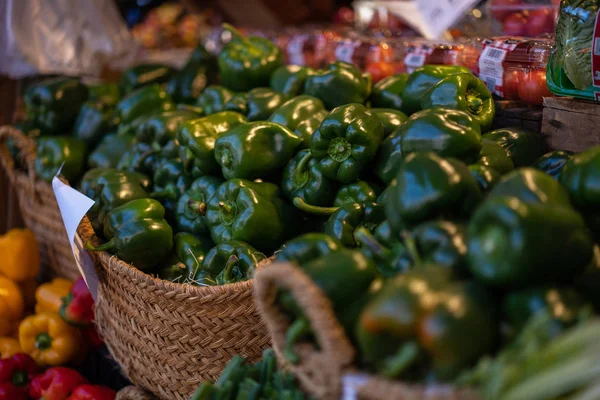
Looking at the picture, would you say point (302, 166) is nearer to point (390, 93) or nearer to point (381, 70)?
point (390, 93)

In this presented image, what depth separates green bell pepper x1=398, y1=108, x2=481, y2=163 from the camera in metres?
1.51

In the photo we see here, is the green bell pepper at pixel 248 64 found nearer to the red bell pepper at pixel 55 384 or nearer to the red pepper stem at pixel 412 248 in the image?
the red bell pepper at pixel 55 384

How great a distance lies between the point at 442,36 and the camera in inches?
131

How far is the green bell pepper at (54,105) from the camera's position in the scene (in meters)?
3.42

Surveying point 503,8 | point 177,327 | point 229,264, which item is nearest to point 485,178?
point 229,264

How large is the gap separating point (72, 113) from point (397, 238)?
2.71 meters

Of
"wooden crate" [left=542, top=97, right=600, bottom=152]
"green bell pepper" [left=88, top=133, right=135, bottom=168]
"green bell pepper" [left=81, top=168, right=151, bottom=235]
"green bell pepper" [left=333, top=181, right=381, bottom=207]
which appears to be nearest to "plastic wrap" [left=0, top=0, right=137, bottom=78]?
"green bell pepper" [left=88, top=133, right=135, bottom=168]

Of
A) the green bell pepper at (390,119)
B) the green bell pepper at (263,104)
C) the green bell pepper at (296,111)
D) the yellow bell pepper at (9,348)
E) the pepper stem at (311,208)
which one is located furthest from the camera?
the yellow bell pepper at (9,348)

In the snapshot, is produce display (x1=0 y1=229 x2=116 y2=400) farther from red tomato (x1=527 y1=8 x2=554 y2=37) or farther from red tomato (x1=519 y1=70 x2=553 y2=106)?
red tomato (x1=527 y1=8 x2=554 y2=37)

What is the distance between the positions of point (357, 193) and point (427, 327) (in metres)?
0.94

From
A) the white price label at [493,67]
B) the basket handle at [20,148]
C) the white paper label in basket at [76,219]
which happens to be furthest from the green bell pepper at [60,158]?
the white price label at [493,67]

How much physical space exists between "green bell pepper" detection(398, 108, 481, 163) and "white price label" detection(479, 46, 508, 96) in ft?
2.18

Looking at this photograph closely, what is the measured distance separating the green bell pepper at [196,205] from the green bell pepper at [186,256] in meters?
0.05

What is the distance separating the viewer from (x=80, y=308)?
99.6 inches
